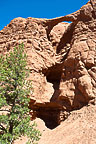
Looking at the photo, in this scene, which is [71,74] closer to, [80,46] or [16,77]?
[80,46]

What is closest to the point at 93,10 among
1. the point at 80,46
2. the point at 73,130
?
the point at 80,46

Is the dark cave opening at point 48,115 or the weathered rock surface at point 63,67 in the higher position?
the weathered rock surface at point 63,67

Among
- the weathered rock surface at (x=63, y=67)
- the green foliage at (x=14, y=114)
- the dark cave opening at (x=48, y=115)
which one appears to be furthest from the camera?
the dark cave opening at (x=48, y=115)

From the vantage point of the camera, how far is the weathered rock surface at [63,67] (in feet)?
35.5

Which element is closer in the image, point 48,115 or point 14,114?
point 14,114

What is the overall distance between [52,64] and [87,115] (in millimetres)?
6793

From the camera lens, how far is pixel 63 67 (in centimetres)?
1407

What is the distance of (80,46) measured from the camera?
43.6ft

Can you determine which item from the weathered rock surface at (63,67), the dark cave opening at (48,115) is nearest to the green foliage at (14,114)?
the weathered rock surface at (63,67)

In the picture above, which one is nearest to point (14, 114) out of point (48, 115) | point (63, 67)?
point (48, 115)

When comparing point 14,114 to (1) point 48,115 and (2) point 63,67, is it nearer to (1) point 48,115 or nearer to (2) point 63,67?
(1) point 48,115

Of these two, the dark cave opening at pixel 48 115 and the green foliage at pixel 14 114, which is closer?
the green foliage at pixel 14 114

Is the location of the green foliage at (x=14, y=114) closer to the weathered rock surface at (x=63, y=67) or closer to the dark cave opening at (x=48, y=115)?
the weathered rock surface at (x=63, y=67)

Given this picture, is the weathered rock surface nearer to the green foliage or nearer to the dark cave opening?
the dark cave opening
